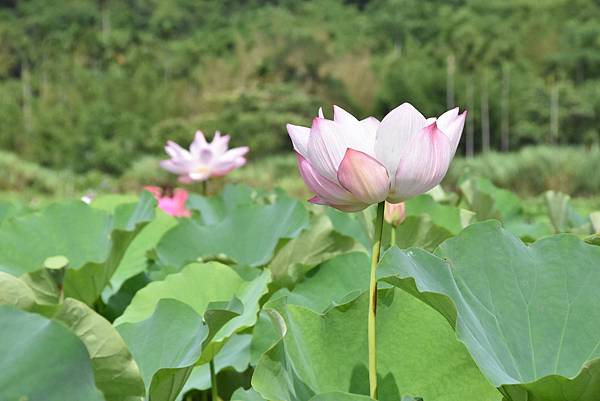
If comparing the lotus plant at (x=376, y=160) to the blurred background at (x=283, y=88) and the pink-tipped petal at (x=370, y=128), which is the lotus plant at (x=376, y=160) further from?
the blurred background at (x=283, y=88)

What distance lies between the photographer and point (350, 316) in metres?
0.52

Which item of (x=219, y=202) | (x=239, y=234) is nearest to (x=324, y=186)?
(x=239, y=234)

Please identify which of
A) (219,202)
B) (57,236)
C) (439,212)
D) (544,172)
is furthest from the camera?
(544,172)

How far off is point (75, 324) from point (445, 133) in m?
0.28

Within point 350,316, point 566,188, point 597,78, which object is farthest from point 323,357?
point 597,78

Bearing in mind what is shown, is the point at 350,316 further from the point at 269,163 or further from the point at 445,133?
the point at 269,163

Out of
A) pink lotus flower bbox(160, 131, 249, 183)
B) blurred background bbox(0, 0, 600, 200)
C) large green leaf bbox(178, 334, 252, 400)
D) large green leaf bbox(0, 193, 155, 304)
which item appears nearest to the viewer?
large green leaf bbox(178, 334, 252, 400)

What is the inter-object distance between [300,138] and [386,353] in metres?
0.16

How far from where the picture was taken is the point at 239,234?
1.02 metres

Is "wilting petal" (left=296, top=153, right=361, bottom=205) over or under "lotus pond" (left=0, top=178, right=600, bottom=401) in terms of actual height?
over

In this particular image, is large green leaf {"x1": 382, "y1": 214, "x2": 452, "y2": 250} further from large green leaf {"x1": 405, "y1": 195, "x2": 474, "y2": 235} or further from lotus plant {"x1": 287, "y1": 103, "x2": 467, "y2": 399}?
lotus plant {"x1": 287, "y1": 103, "x2": 467, "y2": 399}

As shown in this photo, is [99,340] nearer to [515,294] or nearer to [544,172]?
[515,294]

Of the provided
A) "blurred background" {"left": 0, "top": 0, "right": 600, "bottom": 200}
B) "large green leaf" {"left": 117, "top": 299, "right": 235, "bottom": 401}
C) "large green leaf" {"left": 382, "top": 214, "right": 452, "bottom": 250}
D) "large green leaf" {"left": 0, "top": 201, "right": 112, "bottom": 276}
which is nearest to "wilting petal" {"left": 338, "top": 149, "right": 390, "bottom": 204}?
"large green leaf" {"left": 117, "top": 299, "right": 235, "bottom": 401}

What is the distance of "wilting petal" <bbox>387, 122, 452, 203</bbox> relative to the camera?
485 millimetres
